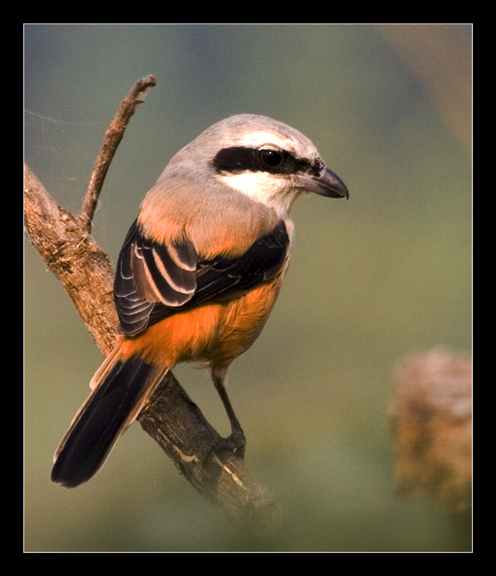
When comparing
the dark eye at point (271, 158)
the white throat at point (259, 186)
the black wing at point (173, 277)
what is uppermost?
the dark eye at point (271, 158)

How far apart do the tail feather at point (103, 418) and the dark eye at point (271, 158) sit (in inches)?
30.8

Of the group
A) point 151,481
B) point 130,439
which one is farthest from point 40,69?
point 151,481

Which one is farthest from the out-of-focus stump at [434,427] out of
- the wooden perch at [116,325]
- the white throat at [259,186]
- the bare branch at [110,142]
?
the bare branch at [110,142]

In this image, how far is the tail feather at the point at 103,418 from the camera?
6.50ft

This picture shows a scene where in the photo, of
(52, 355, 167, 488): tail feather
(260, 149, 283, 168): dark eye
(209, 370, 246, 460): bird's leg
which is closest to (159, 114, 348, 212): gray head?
(260, 149, 283, 168): dark eye

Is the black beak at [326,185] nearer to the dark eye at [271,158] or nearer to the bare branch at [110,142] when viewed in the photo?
the dark eye at [271,158]

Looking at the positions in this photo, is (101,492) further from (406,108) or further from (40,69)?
(406,108)

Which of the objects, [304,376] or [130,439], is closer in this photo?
[130,439]

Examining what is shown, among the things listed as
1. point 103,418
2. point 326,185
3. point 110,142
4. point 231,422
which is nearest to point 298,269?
point 326,185

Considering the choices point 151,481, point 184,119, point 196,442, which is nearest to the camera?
point 196,442

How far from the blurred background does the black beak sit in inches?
13.3
